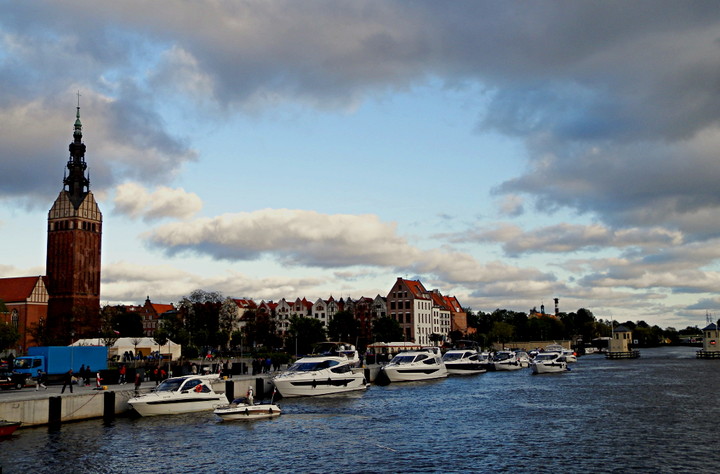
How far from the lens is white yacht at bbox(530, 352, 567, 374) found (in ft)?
318

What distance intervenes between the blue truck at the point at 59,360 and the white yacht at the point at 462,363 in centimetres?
4661

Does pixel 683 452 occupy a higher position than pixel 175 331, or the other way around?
pixel 175 331

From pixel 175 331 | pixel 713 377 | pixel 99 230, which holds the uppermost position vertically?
pixel 99 230

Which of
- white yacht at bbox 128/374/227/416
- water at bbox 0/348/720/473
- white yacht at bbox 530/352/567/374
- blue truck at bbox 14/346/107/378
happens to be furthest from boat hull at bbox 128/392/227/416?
white yacht at bbox 530/352/567/374

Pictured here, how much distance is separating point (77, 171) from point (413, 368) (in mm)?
115944

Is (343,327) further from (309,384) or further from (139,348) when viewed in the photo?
(309,384)

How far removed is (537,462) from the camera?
3247 cm

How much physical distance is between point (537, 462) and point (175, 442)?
19.8 metres

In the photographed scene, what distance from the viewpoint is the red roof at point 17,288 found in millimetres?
147625

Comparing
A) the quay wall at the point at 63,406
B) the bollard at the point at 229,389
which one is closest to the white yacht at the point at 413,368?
the bollard at the point at 229,389

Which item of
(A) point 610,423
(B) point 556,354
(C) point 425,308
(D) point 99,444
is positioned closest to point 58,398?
(D) point 99,444

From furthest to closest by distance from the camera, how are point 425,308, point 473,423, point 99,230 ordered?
point 425,308 → point 99,230 → point 473,423

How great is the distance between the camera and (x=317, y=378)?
5969cm

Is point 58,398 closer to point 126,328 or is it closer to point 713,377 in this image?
point 713,377
